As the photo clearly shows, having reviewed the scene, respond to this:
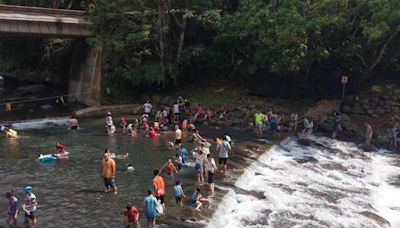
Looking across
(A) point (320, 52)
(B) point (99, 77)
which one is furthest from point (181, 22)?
(A) point (320, 52)

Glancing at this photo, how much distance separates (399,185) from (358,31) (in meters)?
16.5

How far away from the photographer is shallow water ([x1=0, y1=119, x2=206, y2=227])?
19953mm

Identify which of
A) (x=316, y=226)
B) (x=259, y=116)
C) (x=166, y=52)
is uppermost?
(x=166, y=52)

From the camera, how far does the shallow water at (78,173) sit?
1995 centimetres

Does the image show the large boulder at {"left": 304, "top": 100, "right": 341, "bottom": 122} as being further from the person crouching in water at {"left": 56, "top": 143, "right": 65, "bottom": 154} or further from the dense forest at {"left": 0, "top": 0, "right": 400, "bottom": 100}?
the person crouching in water at {"left": 56, "top": 143, "right": 65, "bottom": 154}

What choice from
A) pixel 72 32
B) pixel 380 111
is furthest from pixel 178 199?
pixel 72 32

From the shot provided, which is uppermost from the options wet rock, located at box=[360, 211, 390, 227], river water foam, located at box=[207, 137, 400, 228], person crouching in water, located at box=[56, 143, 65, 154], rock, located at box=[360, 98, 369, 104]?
rock, located at box=[360, 98, 369, 104]

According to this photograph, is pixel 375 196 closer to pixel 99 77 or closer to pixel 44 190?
pixel 44 190

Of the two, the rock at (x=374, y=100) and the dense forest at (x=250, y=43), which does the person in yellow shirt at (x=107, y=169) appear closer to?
the dense forest at (x=250, y=43)

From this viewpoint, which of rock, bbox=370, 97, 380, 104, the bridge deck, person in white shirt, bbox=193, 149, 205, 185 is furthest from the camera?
the bridge deck

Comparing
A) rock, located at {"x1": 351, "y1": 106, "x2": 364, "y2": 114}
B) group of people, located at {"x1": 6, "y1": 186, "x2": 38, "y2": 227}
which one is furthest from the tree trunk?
group of people, located at {"x1": 6, "y1": 186, "x2": 38, "y2": 227}

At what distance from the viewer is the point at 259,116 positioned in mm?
37344

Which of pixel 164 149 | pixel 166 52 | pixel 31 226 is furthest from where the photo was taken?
pixel 166 52

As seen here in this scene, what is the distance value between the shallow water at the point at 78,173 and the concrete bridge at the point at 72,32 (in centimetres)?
988
